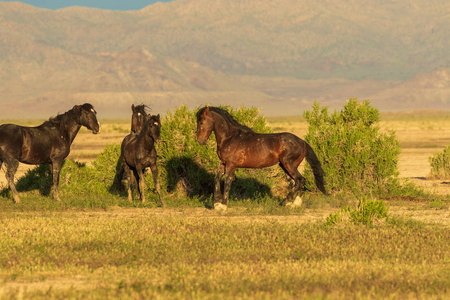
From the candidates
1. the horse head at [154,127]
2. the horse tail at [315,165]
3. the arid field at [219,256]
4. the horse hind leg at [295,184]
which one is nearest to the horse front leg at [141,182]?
the horse head at [154,127]

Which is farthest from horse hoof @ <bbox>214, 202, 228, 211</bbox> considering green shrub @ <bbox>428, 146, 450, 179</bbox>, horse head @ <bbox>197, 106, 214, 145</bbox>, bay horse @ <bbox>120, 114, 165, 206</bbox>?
green shrub @ <bbox>428, 146, 450, 179</bbox>

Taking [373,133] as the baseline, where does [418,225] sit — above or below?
below

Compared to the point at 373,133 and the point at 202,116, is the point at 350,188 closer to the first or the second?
the point at 373,133

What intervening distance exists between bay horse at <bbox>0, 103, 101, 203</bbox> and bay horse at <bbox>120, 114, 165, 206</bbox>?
1.11 metres

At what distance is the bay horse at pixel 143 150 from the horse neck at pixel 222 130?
4.88 feet

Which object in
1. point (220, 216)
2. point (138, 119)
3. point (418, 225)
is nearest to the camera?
point (418, 225)

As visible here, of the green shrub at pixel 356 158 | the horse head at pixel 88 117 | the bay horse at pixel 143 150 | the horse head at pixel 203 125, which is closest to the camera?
the horse head at pixel 203 125

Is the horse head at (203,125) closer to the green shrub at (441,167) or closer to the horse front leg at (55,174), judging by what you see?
the horse front leg at (55,174)

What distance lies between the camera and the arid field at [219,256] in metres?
8.96

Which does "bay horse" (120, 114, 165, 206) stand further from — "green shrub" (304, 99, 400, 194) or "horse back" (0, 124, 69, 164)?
"green shrub" (304, 99, 400, 194)

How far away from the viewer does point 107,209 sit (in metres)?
16.7

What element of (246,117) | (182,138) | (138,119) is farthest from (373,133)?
(138,119)

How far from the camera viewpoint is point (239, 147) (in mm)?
15930

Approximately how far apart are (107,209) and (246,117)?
5065 mm
